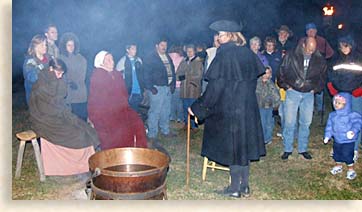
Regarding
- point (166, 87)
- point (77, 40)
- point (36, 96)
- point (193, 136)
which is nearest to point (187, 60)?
point (166, 87)

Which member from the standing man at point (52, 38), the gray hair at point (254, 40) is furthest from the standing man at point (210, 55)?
the standing man at point (52, 38)

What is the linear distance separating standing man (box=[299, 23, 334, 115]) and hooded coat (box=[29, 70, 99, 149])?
5.31 ft

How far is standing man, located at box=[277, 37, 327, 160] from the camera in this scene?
13.0ft

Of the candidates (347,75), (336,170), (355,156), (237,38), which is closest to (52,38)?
(237,38)

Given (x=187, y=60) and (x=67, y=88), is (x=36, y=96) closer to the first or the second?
(x=67, y=88)

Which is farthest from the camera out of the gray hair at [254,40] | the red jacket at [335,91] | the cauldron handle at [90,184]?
the red jacket at [335,91]

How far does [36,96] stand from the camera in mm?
3805

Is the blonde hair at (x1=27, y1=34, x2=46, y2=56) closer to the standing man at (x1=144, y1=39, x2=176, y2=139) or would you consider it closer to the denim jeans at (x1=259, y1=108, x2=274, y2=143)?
the standing man at (x1=144, y1=39, x2=176, y2=139)

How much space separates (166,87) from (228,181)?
81 cm

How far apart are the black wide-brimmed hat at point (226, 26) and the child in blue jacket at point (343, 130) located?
0.89 m

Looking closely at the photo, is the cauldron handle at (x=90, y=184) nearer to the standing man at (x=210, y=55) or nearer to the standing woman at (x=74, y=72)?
the standing woman at (x=74, y=72)

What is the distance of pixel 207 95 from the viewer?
3.79m

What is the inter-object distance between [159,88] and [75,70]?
0.61 metres

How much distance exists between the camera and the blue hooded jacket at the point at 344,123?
13.0 feet
